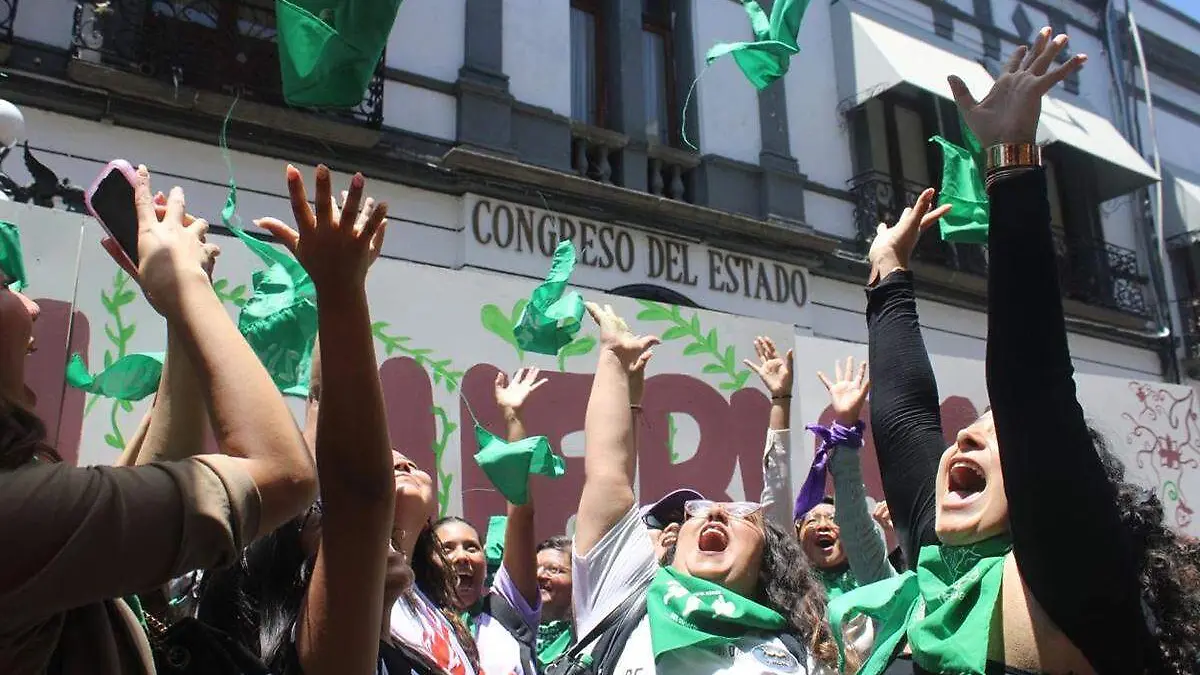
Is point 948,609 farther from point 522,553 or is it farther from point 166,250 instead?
point 522,553

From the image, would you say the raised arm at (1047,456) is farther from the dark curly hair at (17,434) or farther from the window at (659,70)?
the window at (659,70)

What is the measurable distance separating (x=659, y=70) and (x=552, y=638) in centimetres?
772

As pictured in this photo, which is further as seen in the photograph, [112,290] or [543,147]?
[543,147]

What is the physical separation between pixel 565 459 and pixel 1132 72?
503 inches

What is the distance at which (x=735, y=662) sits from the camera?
7.55ft

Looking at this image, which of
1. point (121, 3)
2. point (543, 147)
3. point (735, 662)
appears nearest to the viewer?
point (735, 662)

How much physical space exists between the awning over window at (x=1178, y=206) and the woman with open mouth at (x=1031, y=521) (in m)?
14.4

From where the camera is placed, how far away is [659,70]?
34.5ft

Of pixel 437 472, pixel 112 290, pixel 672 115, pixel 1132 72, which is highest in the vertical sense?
pixel 1132 72

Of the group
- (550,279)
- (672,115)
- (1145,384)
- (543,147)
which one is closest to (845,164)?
(672,115)

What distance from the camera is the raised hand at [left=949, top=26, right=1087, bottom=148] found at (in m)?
1.56

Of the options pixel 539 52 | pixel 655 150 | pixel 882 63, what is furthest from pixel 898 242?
pixel 882 63

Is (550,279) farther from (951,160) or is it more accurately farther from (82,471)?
(82,471)

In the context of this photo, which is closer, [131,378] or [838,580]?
[131,378]
